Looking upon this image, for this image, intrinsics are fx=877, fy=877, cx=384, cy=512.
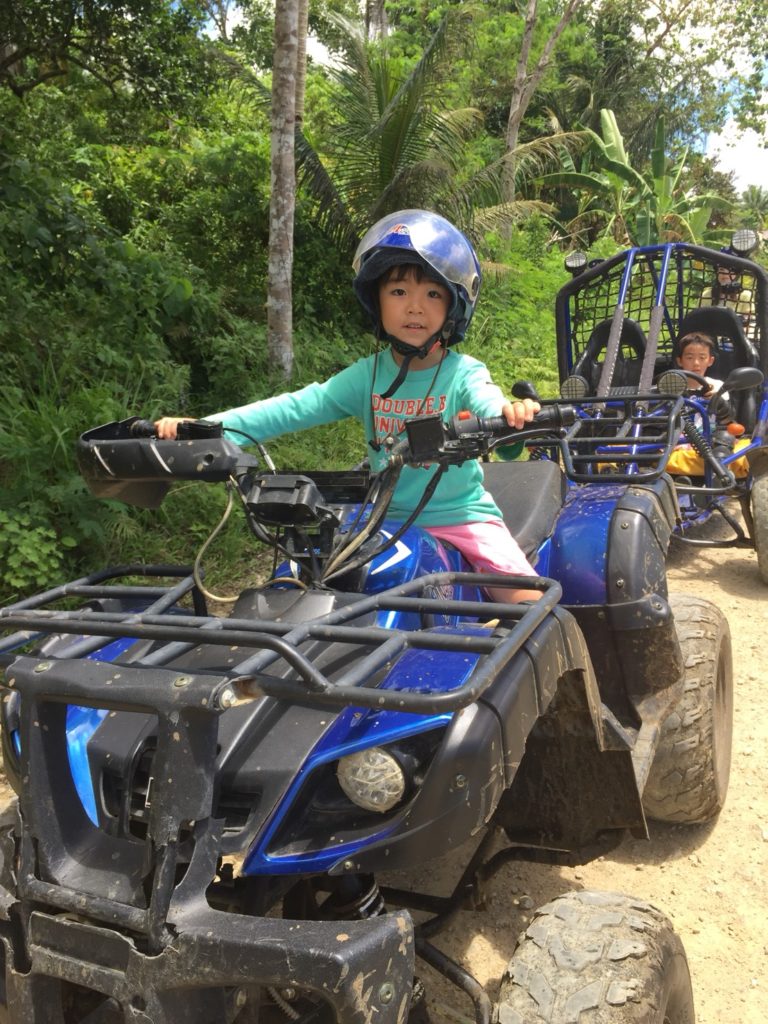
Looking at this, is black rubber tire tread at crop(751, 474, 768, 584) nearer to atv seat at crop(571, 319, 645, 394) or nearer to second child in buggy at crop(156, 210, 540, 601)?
atv seat at crop(571, 319, 645, 394)

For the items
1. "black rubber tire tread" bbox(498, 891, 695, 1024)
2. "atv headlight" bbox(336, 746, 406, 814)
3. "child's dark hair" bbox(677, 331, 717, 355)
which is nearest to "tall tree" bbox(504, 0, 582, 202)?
"child's dark hair" bbox(677, 331, 717, 355)

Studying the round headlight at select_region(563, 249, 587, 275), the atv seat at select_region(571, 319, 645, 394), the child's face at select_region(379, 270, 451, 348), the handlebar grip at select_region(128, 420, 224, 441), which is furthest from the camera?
the round headlight at select_region(563, 249, 587, 275)

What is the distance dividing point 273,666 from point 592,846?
1.18 meters

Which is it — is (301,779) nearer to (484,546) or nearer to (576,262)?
(484,546)

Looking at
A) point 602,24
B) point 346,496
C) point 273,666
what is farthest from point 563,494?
point 602,24

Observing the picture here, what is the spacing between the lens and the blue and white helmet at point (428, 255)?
2.56 meters

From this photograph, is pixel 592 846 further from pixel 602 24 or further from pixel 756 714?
pixel 602 24

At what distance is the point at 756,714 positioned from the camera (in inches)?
164

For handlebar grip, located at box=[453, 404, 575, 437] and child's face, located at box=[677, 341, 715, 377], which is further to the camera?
child's face, located at box=[677, 341, 715, 377]

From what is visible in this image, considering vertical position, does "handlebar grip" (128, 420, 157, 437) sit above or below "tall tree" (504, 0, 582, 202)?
below

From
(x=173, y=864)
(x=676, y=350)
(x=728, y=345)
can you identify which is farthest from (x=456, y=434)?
(x=728, y=345)

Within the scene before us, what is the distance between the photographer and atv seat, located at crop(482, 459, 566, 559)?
124 inches

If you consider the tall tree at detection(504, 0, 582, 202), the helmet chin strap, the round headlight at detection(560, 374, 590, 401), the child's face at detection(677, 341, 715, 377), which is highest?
the tall tree at detection(504, 0, 582, 202)

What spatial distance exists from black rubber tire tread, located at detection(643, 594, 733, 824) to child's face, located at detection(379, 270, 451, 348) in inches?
59.1
